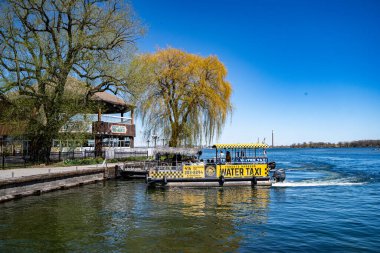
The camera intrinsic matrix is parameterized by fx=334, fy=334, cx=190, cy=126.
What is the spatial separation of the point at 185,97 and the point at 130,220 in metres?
23.7

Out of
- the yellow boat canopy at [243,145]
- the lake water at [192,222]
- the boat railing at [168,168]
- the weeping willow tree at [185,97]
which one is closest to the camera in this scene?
the lake water at [192,222]

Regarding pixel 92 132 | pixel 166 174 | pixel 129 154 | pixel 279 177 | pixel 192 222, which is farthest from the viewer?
pixel 129 154

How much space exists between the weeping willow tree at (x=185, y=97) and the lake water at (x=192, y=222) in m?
14.3

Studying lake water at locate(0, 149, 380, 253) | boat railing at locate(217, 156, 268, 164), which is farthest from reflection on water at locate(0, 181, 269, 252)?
boat railing at locate(217, 156, 268, 164)

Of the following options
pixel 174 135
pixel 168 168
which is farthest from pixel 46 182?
pixel 174 135

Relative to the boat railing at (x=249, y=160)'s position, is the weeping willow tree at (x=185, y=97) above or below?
above

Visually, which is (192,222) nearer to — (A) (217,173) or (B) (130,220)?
(B) (130,220)

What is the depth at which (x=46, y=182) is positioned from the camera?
906 inches

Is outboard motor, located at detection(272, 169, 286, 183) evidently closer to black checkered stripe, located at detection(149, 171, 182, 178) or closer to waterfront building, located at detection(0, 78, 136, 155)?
black checkered stripe, located at detection(149, 171, 182, 178)

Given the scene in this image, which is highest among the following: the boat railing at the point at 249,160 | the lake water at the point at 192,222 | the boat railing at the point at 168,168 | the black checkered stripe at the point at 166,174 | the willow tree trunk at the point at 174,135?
the willow tree trunk at the point at 174,135

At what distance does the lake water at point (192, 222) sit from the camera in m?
11.3

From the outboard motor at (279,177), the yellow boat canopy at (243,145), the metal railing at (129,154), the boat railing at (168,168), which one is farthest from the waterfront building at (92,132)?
the outboard motor at (279,177)

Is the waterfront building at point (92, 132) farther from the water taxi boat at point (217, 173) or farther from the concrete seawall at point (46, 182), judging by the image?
the water taxi boat at point (217, 173)

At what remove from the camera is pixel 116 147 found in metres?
42.4
